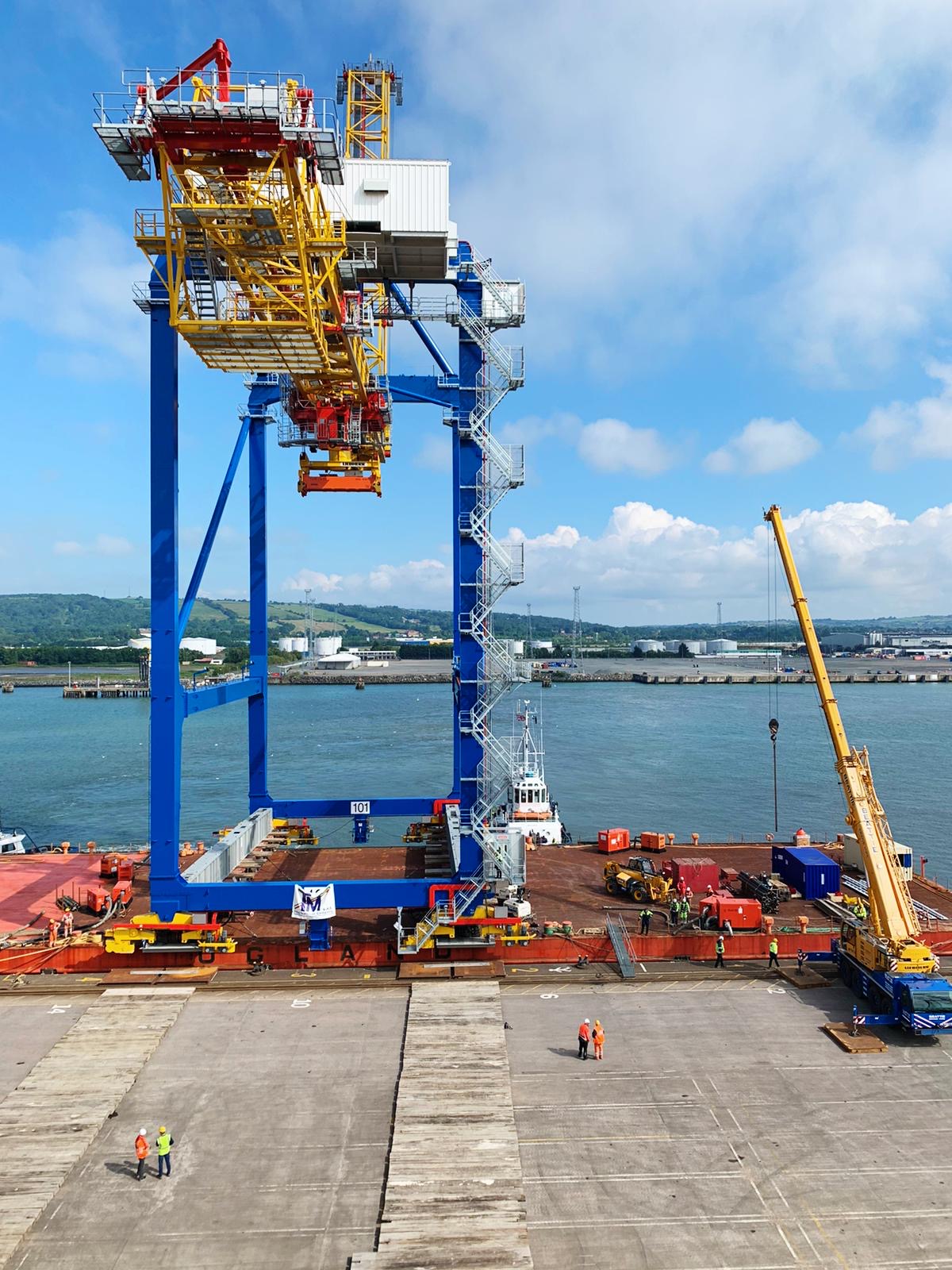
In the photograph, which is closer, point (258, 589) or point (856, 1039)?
point (856, 1039)

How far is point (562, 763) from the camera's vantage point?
2532 inches

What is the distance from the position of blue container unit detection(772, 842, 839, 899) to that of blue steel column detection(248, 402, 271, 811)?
16336mm

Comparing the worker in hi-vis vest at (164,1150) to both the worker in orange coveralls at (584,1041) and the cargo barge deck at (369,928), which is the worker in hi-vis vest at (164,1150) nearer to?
the cargo barge deck at (369,928)

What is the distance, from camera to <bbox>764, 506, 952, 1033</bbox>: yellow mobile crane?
16.1 metres

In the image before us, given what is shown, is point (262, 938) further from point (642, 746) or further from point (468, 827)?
point (642, 746)

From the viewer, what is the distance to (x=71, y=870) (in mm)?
26344

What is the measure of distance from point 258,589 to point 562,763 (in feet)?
140

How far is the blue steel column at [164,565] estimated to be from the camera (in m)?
18.0

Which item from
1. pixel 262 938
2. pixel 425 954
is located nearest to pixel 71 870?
pixel 262 938

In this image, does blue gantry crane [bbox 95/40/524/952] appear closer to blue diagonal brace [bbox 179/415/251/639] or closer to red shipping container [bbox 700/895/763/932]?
blue diagonal brace [bbox 179/415/251/639]

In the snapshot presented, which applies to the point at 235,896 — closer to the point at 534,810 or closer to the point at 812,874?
the point at 812,874

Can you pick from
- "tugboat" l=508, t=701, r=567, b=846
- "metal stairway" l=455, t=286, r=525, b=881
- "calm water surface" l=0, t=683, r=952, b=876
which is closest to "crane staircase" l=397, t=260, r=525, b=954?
"metal stairway" l=455, t=286, r=525, b=881

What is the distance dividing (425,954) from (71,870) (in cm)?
1377

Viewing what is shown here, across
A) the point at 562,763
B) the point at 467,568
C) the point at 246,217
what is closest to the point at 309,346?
the point at 246,217
